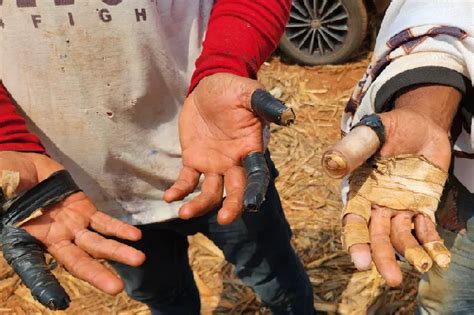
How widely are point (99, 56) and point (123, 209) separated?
1.52 feet

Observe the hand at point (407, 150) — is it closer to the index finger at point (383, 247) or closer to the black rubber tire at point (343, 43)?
the index finger at point (383, 247)

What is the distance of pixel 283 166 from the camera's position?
3623 millimetres

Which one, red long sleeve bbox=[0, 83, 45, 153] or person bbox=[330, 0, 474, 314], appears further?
red long sleeve bbox=[0, 83, 45, 153]

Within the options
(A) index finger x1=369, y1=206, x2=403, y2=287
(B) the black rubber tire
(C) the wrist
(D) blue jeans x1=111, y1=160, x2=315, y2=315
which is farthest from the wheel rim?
(A) index finger x1=369, y1=206, x2=403, y2=287

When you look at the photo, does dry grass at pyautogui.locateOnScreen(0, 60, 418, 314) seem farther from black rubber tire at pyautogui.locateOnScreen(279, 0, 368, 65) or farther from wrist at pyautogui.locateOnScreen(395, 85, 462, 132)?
wrist at pyautogui.locateOnScreen(395, 85, 462, 132)

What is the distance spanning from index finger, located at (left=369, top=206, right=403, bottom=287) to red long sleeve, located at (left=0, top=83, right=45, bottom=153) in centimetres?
79

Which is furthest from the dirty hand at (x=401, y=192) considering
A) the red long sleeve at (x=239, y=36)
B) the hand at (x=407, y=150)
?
the red long sleeve at (x=239, y=36)

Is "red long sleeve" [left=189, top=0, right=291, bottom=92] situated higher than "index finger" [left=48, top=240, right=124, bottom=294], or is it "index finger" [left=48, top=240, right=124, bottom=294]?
"red long sleeve" [left=189, top=0, right=291, bottom=92]

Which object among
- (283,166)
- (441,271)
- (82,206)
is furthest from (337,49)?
(82,206)

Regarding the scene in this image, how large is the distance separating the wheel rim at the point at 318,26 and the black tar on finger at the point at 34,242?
2.90 m

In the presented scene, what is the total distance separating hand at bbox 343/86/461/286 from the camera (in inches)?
50.1

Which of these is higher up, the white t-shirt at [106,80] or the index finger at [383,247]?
the white t-shirt at [106,80]

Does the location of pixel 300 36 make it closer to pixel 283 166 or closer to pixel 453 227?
pixel 283 166

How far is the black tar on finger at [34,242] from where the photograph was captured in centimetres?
135
